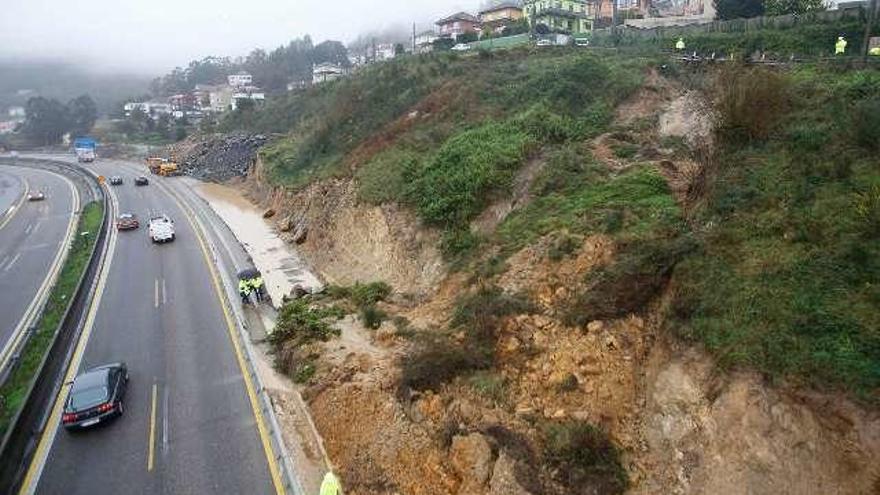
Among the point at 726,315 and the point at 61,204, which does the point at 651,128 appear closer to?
the point at 726,315

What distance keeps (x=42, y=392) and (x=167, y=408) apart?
461 cm

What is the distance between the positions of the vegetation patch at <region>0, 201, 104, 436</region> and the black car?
5.80 feet

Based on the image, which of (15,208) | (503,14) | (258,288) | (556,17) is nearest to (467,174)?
(258,288)

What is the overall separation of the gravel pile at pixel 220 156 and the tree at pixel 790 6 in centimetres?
5225

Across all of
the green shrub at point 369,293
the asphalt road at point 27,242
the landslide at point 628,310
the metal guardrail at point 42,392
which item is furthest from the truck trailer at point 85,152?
the green shrub at point 369,293

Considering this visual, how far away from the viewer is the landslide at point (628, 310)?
14.0 m

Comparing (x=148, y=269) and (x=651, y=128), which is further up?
(x=651, y=128)

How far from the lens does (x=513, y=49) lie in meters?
56.1

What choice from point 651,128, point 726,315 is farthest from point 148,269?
point 726,315

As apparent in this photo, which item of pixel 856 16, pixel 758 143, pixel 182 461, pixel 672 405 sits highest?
pixel 856 16

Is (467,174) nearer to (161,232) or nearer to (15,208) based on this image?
(161,232)

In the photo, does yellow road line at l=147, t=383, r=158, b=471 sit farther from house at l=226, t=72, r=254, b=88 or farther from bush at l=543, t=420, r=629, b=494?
house at l=226, t=72, r=254, b=88

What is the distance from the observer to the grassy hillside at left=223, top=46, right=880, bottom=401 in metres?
14.7

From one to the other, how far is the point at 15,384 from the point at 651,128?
28101 mm
